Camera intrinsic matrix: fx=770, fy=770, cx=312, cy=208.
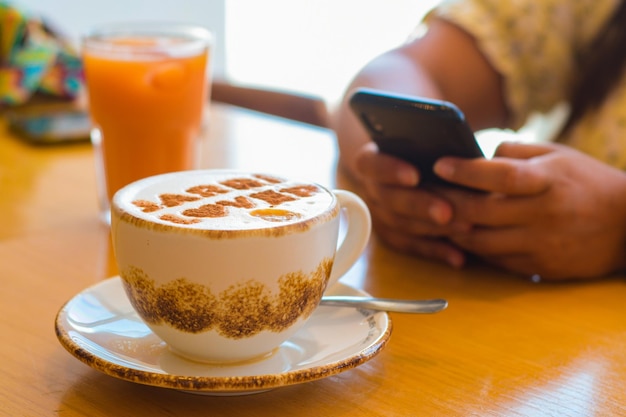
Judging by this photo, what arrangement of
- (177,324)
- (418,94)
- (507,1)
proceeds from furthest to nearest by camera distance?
(507,1) → (418,94) → (177,324)

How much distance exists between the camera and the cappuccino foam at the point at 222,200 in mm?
457

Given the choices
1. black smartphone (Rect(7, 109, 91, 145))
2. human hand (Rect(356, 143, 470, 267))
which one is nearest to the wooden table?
human hand (Rect(356, 143, 470, 267))

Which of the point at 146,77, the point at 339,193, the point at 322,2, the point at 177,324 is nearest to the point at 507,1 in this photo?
the point at 146,77

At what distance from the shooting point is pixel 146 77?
2.78 ft

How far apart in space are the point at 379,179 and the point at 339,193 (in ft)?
0.81

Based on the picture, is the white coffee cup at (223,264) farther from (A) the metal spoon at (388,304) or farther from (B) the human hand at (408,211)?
(B) the human hand at (408,211)

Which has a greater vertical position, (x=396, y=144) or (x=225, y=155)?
(x=396, y=144)

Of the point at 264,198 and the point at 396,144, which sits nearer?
the point at 264,198

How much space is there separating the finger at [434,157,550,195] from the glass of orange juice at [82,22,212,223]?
32cm

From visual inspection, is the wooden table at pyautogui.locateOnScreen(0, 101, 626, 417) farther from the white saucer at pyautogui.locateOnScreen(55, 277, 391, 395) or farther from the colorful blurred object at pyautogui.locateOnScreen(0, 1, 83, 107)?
the colorful blurred object at pyautogui.locateOnScreen(0, 1, 83, 107)

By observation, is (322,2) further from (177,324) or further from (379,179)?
(177,324)

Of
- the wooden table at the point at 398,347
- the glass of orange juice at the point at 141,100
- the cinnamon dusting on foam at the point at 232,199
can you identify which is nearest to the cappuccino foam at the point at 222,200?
the cinnamon dusting on foam at the point at 232,199

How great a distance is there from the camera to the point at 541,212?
0.73 metres

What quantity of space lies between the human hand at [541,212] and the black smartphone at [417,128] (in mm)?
23
